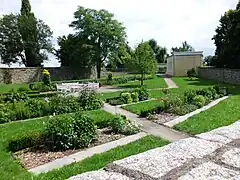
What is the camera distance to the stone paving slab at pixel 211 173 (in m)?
4.10

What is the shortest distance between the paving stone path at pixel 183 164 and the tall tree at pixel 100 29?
3340 centimetres

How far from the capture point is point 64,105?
12.6m

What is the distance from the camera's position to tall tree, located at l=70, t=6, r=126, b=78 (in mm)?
38281

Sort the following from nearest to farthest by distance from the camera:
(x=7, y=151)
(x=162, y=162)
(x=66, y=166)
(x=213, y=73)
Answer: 1. (x=162, y=162)
2. (x=66, y=166)
3. (x=7, y=151)
4. (x=213, y=73)

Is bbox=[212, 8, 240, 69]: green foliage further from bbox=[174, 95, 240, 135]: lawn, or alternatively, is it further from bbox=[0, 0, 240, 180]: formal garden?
bbox=[174, 95, 240, 135]: lawn

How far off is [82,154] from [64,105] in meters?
5.97

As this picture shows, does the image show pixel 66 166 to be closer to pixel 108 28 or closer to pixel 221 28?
pixel 108 28

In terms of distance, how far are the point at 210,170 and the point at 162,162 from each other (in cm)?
71

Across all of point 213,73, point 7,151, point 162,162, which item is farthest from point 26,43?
point 162,162

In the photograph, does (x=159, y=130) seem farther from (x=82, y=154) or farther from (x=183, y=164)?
(x=183, y=164)

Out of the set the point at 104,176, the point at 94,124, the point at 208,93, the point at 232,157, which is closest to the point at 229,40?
the point at 208,93

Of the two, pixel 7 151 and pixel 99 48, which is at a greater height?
pixel 99 48

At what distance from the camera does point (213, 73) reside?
1416 inches

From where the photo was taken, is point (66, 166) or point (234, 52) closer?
point (66, 166)
